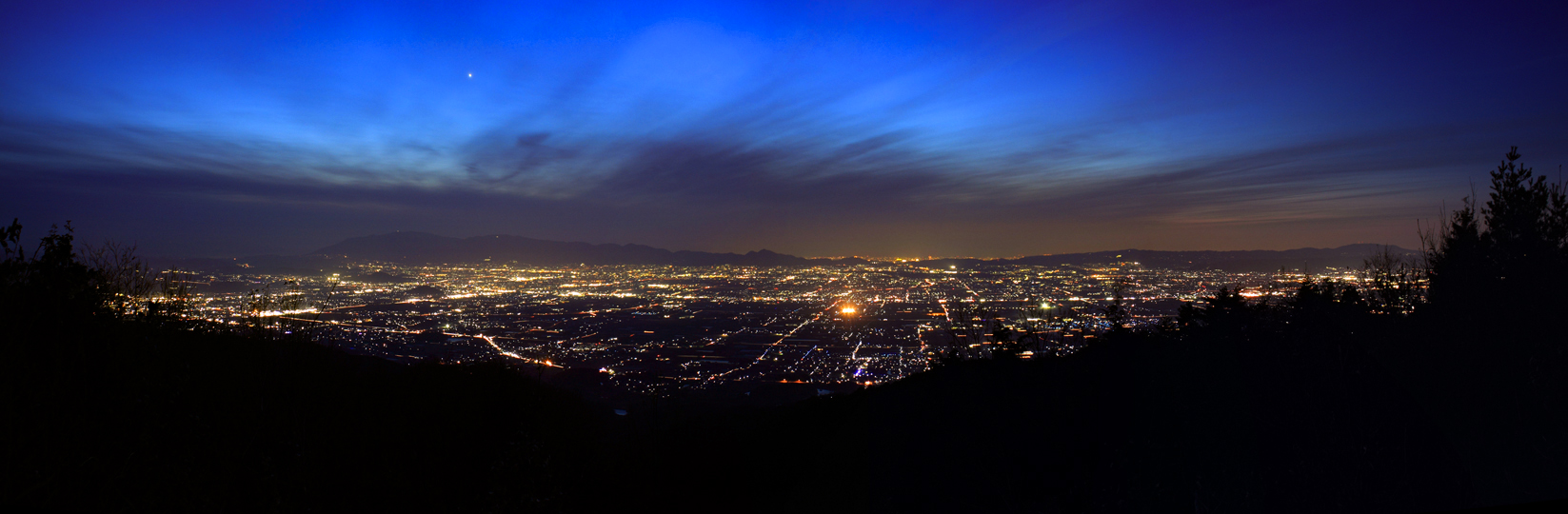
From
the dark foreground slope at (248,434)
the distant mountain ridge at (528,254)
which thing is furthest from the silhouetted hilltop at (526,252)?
the dark foreground slope at (248,434)

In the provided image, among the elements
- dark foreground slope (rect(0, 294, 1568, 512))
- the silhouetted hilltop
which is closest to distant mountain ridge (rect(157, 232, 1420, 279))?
the silhouetted hilltop

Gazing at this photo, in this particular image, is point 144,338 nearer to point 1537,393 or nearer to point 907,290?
point 1537,393

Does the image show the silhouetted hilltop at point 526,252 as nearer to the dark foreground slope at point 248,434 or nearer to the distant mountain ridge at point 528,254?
the distant mountain ridge at point 528,254

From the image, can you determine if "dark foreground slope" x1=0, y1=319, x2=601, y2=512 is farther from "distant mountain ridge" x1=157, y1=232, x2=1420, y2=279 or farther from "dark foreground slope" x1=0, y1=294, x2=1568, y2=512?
"distant mountain ridge" x1=157, y1=232, x2=1420, y2=279

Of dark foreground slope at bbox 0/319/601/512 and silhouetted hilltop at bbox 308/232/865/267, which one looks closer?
dark foreground slope at bbox 0/319/601/512

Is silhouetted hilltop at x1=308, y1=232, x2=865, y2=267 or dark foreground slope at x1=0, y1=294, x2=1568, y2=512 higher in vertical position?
silhouetted hilltop at x1=308, y1=232, x2=865, y2=267

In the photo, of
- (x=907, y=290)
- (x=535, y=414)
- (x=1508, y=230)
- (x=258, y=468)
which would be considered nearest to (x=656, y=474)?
(x=535, y=414)

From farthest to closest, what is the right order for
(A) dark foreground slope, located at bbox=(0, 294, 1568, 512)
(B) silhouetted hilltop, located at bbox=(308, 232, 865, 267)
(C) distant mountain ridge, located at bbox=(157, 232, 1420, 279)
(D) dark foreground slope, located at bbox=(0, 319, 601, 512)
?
(B) silhouetted hilltop, located at bbox=(308, 232, 865, 267)
(C) distant mountain ridge, located at bbox=(157, 232, 1420, 279)
(A) dark foreground slope, located at bbox=(0, 294, 1568, 512)
(D) dark foreground slope, located at bbox=(0, 319, 601, 512)

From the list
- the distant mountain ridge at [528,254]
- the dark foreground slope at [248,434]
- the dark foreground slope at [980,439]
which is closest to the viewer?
the dark foreground slope at [248,434]

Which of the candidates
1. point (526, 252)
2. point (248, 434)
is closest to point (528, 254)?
point (526, 252)

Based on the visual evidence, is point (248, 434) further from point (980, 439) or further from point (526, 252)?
point (526, 252)
